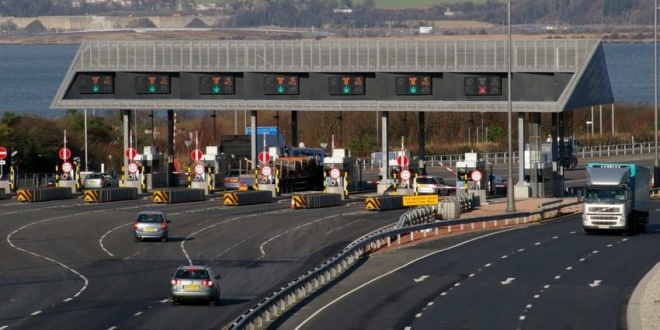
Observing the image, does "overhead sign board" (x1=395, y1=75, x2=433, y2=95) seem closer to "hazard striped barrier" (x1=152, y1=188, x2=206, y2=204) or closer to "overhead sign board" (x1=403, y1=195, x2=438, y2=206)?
"overhead sign board" (x1=403, y1=195, x2=438, y2=206)

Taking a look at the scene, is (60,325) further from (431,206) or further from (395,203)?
(395,203)

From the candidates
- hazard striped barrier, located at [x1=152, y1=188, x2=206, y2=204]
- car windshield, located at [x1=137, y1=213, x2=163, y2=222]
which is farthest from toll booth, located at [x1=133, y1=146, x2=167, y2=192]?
car windshield, located at [x1=137, y1=213, x2=163, y2=222]

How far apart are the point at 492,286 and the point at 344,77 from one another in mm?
41325

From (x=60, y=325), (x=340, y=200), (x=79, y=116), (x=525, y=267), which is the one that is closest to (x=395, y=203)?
(x=340, y=200)

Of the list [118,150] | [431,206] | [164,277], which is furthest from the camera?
[118,150]

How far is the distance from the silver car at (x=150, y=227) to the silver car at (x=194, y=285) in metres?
16.3

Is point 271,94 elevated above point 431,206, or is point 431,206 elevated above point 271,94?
point 271,94

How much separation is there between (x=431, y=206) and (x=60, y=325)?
3302 centimetres

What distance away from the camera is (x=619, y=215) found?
5819 cm

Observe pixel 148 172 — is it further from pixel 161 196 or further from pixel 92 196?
pixel 92 196

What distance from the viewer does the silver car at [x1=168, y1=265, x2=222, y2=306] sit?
37594 mm

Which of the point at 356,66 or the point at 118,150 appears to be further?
the point at 118,150

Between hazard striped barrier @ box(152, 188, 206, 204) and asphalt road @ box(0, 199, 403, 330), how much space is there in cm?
74

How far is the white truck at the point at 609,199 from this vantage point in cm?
5800
